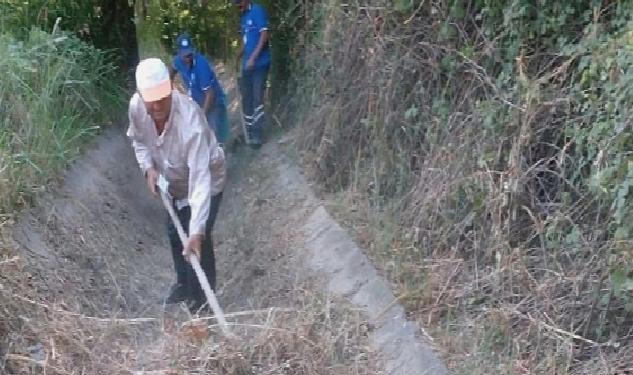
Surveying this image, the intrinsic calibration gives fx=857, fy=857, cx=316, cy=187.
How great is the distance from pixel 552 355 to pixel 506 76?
175cm

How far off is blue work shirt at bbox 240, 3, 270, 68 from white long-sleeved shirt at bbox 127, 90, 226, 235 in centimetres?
321

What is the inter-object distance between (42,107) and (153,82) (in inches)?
81.2

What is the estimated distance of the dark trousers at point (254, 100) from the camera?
8.71m

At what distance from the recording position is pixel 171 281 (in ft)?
22.2

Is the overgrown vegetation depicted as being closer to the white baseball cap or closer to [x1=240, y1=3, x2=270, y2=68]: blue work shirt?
the white baseball cap

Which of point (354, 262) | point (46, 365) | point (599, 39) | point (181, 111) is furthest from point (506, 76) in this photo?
point (46, 365)

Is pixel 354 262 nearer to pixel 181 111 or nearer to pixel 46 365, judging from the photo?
pixel 181 111

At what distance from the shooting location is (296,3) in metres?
8.88

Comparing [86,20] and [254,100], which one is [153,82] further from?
[86,20]

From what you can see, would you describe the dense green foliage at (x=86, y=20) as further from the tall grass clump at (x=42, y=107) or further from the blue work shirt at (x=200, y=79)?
the blue work shirt at (x=200, y=79)

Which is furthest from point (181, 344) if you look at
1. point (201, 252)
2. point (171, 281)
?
point (171, 281)

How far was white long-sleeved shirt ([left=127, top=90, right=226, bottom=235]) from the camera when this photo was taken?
199 inches

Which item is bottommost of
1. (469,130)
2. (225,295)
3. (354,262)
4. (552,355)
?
(225,295)

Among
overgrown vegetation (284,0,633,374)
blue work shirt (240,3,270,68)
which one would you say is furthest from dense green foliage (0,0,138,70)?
overgrown vegetation (284,0,633,374)
